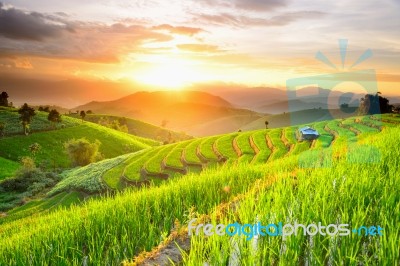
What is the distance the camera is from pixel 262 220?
5344mm

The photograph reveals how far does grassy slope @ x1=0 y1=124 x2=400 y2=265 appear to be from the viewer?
4.38m

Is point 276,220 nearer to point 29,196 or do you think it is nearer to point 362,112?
point 29,196

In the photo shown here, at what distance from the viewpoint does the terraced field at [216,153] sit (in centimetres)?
5266

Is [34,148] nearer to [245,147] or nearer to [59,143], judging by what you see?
[59,143]

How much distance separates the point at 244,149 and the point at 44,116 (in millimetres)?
122401

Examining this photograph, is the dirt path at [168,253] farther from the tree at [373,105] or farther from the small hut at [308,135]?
the tree at [373,105]

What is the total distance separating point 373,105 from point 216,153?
252 feet

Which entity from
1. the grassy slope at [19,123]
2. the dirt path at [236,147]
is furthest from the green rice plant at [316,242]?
the grassy slope at [19,123]

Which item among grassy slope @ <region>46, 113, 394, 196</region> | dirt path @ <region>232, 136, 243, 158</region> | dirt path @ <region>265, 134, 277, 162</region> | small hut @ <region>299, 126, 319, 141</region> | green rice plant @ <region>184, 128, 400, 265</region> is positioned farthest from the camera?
small hut @ <region>299, 126, 319, 141</region>

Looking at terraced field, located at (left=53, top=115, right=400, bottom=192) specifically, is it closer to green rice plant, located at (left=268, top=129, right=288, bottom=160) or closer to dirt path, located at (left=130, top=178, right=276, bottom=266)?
green rice plant, located at (left=268, top=129, right=288, bottom=160)

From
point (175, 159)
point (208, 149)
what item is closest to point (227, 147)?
point (208, 149)

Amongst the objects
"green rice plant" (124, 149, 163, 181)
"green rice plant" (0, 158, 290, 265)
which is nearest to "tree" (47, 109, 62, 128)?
"green rice plant" (124, 149, 163, 181)

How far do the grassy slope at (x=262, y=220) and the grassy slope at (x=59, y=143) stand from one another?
114m

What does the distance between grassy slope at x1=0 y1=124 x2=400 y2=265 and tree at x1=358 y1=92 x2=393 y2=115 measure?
364ft
